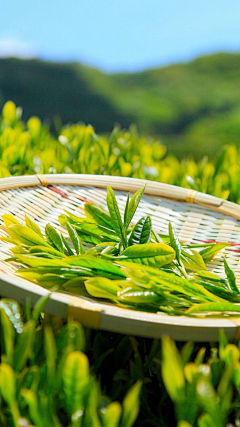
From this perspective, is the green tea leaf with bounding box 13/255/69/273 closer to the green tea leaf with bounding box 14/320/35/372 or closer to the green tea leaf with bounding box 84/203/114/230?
the green tea leaf with bounding box 14/320/35/372

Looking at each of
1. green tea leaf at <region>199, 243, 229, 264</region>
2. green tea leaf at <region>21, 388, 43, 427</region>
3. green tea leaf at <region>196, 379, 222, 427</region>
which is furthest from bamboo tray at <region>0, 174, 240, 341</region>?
green tea leaf at <region>196, 379, 222, 427</region>

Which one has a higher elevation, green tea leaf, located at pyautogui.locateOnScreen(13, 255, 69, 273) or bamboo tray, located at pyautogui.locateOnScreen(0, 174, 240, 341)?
green tea leaf, located at pyautogui.locateOnScreen(13, 255, 69, 273)

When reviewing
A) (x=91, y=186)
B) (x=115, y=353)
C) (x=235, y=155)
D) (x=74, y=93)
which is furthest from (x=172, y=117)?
(x=115, y=353)

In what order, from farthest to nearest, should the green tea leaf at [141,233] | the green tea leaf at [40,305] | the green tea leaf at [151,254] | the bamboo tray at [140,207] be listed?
the bamboo tray at [140,207] → the green tea leaf at [141,233] → the green tea leaf at [151,254] → the green tea leaf at [40,305]

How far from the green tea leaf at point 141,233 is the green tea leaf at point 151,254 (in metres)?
0.08

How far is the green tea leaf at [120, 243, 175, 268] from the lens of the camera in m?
1.05

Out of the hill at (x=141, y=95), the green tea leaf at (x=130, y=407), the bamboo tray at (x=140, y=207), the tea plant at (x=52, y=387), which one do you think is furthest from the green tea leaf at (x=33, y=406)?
the hill at (x=141, y=95)

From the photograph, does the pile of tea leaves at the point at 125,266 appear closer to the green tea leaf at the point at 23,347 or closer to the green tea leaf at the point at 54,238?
the green tea leaf at the point at 54,238

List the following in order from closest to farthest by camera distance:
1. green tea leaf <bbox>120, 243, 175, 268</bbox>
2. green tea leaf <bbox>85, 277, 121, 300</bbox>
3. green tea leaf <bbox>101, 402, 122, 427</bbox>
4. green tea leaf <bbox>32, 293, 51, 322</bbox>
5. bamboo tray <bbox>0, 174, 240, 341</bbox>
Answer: green tea leaf <bbox>101, 402, 122, 427</bbox> < green tea leaf <bbox>32, 293, 51, 322</bbox> < green tea leaf <bbox>85, 277, 121, 300</bbox> < green tea leaf <bbox>120, 243, 175, 268</bbox> < bamboo tray <bbox>0, 174, 240, 341</bbox>

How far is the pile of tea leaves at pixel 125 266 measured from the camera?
3.02 ft

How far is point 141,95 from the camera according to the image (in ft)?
39.2

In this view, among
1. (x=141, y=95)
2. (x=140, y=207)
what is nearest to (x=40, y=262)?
(x=140, y=207)

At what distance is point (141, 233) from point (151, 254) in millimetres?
111

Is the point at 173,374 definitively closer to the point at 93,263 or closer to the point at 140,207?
the point at 93,263
